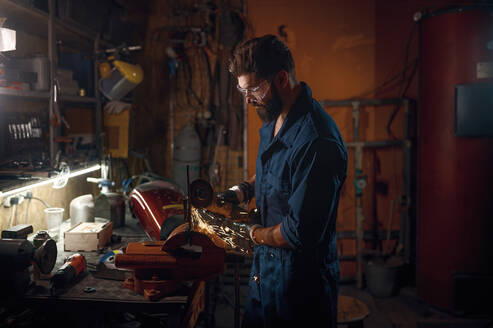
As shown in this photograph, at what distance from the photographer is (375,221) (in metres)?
4.46

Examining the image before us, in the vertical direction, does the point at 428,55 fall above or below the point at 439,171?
above

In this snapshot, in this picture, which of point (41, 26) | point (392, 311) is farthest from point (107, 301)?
point (392, 311)

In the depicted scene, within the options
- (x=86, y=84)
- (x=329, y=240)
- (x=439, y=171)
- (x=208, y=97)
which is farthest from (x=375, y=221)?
(x=86, y=84)

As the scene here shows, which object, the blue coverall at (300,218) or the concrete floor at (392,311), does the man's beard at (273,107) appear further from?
the concrete floor at (392,311)

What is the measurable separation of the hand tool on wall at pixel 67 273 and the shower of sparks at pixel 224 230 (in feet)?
1.96

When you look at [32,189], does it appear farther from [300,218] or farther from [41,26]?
[300,218]

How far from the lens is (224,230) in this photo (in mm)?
1929

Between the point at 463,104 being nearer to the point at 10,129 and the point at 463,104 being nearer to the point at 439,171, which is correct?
the point at 439,171

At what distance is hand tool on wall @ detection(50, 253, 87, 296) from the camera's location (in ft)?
5.99

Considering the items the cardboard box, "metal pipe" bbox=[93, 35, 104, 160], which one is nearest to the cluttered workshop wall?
"metal pipe" bbox=[93, 35, 104, 160]

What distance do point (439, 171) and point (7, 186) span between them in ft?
11.0

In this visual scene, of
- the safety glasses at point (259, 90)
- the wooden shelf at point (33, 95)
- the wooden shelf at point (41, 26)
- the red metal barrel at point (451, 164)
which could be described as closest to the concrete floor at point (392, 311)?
the red metal barrel at point (451, 164)

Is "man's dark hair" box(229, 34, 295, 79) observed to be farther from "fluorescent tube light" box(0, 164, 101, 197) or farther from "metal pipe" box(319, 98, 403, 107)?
"metal pipe" box(319, 98, 403, 107)

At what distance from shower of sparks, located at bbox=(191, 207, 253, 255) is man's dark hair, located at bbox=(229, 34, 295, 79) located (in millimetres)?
702
